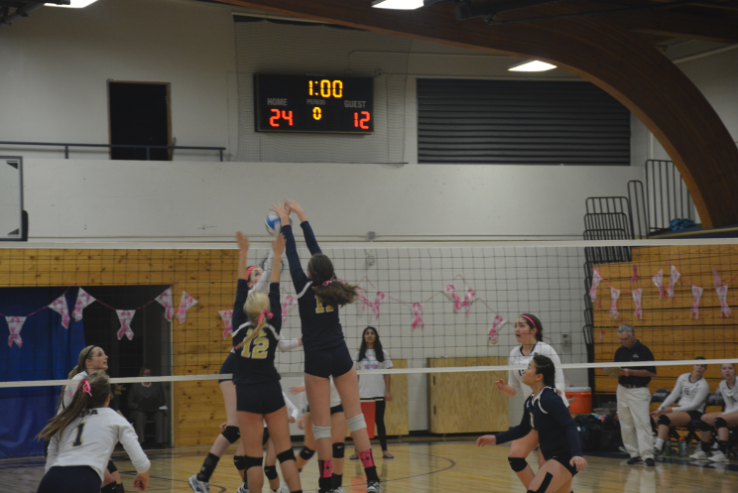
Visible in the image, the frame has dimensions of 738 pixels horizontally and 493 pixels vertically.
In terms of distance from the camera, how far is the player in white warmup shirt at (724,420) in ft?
31.0

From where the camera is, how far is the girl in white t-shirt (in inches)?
396

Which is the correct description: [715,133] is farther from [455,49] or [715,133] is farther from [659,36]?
[455,49]

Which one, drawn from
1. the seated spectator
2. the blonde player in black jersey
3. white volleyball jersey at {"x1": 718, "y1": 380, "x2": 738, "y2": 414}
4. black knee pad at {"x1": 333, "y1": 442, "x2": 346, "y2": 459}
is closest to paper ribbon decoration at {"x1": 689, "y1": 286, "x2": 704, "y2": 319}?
white volleyball jersey at {"x1": 718, "y1": 380, "x2": 738, "y2": 414}

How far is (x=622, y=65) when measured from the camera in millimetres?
9781

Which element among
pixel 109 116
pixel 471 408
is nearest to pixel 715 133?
pixel 471 408

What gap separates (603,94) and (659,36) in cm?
128

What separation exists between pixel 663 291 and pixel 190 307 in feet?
21.6

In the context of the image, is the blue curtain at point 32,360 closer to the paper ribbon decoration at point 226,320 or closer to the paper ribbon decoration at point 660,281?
the paper ribbon decoration at point 226,320

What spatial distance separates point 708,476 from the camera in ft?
26.9

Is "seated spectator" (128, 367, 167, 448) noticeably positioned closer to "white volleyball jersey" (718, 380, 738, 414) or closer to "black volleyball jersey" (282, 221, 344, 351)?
"black volleyball jersey" (282, 221, 344, 351)

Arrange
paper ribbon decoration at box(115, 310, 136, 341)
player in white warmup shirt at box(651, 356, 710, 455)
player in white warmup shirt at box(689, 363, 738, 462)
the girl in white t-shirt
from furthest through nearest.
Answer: paper ribbon decoration at box(115, 310, 136, 341)
the girl in white t-shirt
player in white warmup shirt at box(651, 356, 710, 455)
player in white warmup shirt at box(689, 363, 738, 462)

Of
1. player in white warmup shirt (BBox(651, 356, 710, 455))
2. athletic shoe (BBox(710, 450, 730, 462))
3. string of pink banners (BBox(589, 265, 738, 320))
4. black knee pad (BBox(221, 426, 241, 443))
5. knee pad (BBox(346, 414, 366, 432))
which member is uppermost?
string of pink banners (BBox(589, 265, 738, 320))

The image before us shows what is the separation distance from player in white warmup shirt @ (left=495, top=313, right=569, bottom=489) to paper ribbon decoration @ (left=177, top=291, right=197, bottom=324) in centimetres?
629

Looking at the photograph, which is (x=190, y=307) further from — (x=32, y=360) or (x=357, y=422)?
(x=357, y=422)
